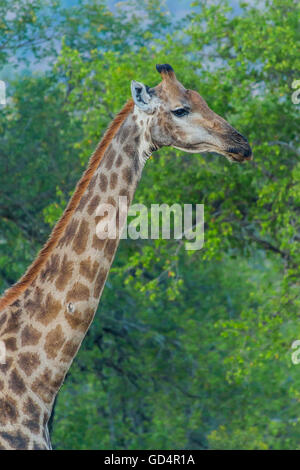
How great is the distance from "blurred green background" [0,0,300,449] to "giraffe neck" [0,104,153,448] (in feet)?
22.2

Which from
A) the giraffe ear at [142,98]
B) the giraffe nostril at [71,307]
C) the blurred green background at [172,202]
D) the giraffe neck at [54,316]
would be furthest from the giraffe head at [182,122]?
the blurred green background at [172,202]

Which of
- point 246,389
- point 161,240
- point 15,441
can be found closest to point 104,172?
point 15,441

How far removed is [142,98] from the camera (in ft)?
23.4

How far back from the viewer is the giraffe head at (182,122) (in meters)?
7.06

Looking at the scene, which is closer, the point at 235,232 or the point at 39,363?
the point at 39,363

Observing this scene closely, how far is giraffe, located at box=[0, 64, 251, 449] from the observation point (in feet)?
21.5

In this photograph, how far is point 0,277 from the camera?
19625mm

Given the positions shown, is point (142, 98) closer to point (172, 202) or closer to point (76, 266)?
point (76, 266)

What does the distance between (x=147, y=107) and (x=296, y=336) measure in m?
7.94

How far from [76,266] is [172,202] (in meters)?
8.40

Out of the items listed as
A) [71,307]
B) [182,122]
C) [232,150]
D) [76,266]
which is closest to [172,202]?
[182,122]

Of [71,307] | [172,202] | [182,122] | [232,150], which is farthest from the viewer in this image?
[172,202]

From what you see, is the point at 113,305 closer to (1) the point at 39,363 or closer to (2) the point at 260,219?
(2) the point at 260,219

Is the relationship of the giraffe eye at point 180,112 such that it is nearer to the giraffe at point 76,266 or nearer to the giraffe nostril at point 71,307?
the giraffe at point 76,266
